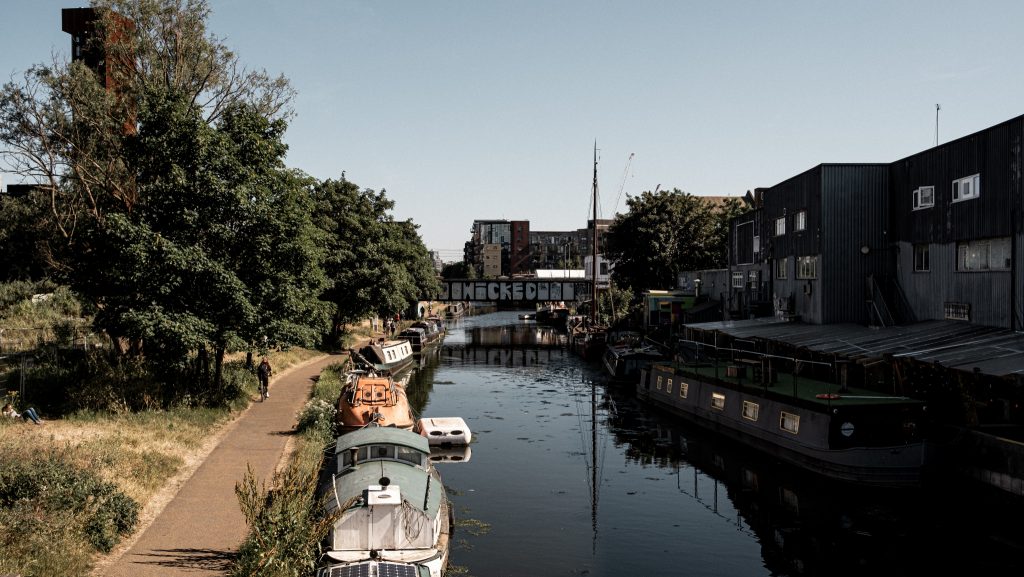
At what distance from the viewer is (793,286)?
55562 mm

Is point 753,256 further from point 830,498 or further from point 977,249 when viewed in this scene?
point 830,498

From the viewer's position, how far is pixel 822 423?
3425cm

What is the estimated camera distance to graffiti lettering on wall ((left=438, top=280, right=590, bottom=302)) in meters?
132

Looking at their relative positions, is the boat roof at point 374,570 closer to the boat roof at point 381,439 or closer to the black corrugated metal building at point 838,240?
the boat roof at point 381,439

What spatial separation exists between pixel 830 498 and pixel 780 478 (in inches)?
147

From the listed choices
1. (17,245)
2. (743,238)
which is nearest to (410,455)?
(743,238)

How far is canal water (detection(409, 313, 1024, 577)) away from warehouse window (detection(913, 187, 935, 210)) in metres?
17.4

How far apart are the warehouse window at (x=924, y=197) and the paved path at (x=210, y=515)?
36.5 metres

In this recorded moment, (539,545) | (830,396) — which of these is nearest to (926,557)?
(830,396)

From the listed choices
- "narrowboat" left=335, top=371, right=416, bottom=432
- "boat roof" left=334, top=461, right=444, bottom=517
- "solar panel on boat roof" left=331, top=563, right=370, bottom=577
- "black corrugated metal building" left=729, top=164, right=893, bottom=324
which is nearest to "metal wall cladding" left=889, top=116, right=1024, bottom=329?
"black corrugated metal building" left=729, top=164, right=893, bottom=324

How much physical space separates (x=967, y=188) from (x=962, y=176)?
0.77 m

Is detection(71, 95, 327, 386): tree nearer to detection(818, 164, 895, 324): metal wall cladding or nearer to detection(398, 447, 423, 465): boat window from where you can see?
detection(398, 447, 423, 465): boat window

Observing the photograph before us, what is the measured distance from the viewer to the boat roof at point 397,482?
2223 centimetres

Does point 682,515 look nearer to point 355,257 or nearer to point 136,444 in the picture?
point 136,444
